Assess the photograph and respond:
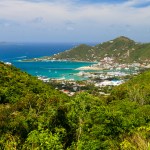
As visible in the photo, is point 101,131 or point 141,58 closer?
point 101,131

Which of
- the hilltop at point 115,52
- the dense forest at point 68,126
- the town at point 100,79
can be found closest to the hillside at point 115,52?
the hilltop at point 115,52

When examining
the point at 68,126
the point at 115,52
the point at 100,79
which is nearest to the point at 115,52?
the point at 115,52

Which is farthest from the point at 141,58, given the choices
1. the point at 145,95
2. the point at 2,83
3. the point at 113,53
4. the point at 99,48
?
the point at 2,83

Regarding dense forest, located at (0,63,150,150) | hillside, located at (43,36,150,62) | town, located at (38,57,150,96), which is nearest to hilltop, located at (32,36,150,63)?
hillside, located at (43,36,150,62)

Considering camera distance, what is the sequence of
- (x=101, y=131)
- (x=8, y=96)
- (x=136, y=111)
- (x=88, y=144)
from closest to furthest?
(x=88, y=144) < (x=101, y=131) < (x=136, y=111) < (x=8, y=96)

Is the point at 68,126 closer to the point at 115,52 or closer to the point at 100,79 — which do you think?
the point at 100,79

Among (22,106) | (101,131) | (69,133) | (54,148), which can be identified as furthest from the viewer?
(22,106)

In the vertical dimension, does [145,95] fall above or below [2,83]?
below

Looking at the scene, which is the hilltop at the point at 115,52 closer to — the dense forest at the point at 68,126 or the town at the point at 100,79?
the town at the point at 100,79

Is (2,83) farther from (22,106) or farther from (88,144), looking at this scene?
(88,144)

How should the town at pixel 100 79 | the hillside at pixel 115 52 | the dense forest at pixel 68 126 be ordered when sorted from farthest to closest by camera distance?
the hillside at pixel 115 52, the town at pixel 100 79, the dense forest at pixel 68 126
